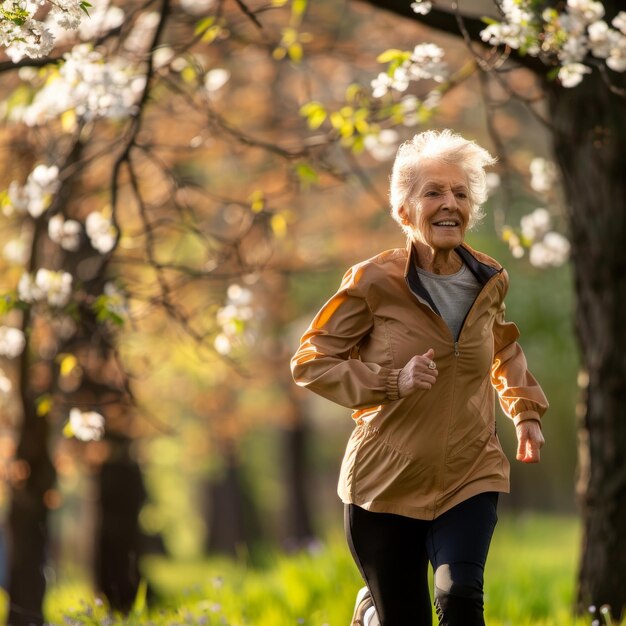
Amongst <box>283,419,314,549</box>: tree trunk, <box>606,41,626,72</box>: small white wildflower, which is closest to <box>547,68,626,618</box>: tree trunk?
<box>606,41,626,72</box>: small white wildflower

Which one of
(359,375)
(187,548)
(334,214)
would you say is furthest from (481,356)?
(187,548)

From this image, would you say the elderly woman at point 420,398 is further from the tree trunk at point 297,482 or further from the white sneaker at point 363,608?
the tree trunk at point 297,482

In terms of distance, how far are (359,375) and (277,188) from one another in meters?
9.56

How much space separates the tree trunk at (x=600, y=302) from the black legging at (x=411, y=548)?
7.32 feet

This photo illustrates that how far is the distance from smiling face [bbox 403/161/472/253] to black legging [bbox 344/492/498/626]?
0.88 m

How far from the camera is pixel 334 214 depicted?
14.7 metres

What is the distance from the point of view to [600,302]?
19.1 feet

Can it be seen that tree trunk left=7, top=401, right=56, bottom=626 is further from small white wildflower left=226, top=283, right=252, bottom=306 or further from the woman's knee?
the woman's knee

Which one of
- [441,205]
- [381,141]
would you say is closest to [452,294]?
[441,205]

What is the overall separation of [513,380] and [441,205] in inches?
28.6

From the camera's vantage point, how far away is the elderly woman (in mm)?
3596

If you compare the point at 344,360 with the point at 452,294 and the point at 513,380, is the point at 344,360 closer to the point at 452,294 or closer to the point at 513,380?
→ the point at 452,294

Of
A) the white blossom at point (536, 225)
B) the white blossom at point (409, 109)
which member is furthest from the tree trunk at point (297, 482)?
the white blossom at point (409, 109)

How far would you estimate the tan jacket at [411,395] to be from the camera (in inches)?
142
